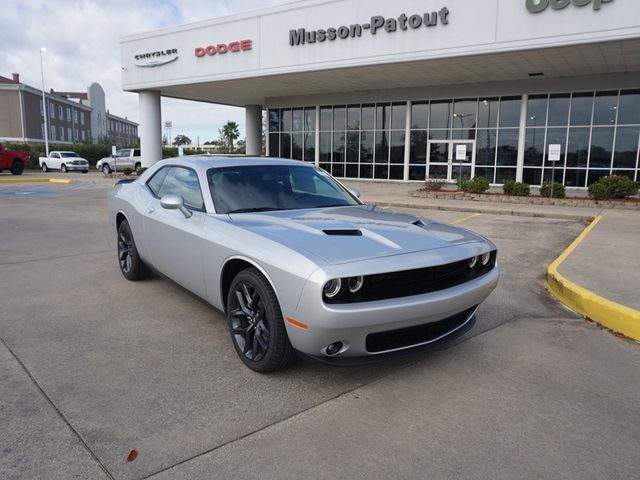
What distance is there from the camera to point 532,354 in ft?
13.3

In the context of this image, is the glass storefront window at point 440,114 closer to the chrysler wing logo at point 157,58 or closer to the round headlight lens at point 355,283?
the chrysler wing logo at point 157,58

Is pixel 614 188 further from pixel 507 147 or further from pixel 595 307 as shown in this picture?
pixel 595 307

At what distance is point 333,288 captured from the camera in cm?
304

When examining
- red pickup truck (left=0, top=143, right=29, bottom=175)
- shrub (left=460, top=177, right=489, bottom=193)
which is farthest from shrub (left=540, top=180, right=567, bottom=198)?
red pickup truck (left=0, top=143, right=29, bottom=175)

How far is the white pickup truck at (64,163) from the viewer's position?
120 ft

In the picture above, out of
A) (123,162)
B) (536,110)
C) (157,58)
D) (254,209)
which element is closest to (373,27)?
(536,110)

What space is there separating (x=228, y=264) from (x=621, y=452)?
273cm

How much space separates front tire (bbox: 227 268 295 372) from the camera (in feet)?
10.9

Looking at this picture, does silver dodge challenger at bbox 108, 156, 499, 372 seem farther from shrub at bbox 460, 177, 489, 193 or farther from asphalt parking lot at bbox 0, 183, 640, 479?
shrub at bbox 460, 177, 489, 193

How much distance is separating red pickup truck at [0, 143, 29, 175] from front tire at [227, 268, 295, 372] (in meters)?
31.8

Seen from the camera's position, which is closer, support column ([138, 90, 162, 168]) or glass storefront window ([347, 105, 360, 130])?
glass storefront window ([347, 105, 360, 130])

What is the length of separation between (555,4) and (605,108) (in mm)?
6715

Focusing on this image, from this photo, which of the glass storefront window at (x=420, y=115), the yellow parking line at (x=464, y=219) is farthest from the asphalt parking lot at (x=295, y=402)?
the glass storefront window at (x=420, y=115)

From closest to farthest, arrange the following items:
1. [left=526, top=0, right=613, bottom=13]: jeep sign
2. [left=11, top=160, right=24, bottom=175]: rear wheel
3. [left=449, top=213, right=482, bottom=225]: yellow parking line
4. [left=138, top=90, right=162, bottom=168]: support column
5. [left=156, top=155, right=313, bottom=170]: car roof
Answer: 1. [left=156, top=155, right=313, bottom=170]: car roof
2. [left=449, top=213, right=482, bottom=225]: yellow parking line
3. [left=526, top=0, right=613, bottom=13]: jeep sign
4. [left=138, top=90, right=162, bottom=168]: support column
5. [left=11, top=160, right=24, bottom=175]: rear wheel
